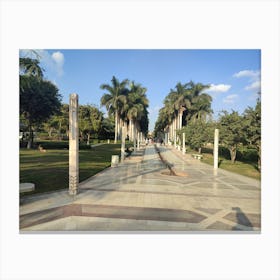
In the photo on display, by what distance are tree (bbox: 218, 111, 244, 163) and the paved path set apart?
8370 mm

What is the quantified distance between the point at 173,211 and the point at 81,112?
164 ft

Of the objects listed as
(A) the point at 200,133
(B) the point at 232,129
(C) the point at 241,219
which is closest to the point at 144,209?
(C) the point at 241,219

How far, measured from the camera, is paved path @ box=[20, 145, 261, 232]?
5.00 meters

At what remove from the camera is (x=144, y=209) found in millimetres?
5895

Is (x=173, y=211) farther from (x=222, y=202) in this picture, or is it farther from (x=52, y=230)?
(x=52, y=230)

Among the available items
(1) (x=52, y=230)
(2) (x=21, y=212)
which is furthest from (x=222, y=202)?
(2) (x=21, y=212)

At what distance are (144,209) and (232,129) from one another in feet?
44.9

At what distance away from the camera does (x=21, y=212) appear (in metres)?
5.69

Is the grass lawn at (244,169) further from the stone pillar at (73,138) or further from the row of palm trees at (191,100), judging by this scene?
the row of palm trees at (191,100)

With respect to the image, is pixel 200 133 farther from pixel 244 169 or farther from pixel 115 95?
pixel 115 95

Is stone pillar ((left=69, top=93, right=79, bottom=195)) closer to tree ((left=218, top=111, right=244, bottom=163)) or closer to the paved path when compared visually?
the paved path

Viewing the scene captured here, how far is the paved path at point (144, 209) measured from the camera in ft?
16.4

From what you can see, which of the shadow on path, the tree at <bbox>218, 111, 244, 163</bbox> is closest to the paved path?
the shadow on path

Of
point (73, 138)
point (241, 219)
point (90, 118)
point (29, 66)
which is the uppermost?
point (90, 118)
